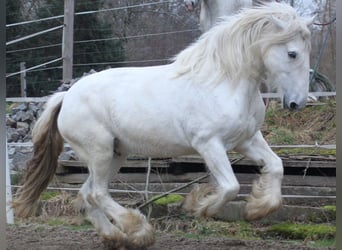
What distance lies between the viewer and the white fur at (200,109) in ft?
12.5

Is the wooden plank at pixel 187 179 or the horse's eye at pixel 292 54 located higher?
the horse's eye at pixel 292 54

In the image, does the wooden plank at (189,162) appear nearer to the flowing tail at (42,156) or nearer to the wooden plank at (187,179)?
the wooden plank at (187,179)

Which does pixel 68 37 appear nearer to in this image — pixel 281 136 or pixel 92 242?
pixel 281 136

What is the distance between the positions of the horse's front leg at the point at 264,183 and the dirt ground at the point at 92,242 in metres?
0.83

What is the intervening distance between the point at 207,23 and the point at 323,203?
6.76ft

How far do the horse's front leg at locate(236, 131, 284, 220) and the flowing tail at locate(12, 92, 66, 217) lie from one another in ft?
4.94

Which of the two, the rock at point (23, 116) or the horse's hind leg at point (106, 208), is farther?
the rock at point (23, 116)

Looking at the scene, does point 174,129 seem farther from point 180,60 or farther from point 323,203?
point 323,203

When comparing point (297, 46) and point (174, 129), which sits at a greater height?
point (297, 46)

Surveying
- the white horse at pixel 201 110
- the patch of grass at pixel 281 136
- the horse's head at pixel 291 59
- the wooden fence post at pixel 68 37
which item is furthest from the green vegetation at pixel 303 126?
the horse's head at pixel 291 59

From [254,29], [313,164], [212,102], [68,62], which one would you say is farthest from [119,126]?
[68,62]

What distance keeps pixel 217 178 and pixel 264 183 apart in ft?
0.99

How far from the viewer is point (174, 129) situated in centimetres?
399

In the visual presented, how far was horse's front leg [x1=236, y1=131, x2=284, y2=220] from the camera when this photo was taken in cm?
373
